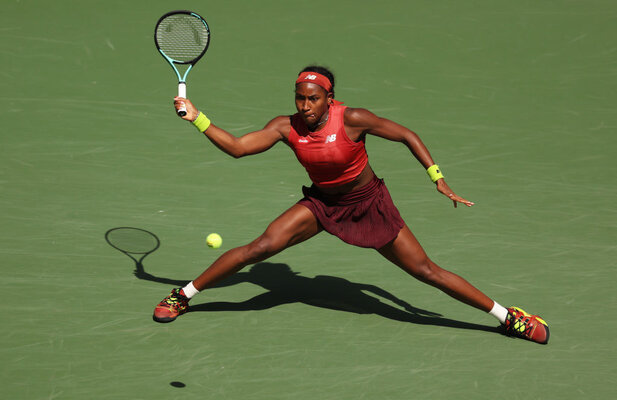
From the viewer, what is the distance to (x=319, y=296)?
661 centimetres

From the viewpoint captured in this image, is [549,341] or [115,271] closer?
[549,341]

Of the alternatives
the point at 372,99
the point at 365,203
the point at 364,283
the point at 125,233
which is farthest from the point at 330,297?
the point at 372,99

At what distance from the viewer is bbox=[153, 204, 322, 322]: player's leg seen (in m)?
5.87

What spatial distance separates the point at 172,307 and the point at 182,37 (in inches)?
79.9

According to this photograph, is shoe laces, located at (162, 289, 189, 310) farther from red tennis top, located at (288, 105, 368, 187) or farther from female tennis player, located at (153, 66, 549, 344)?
red tennis top, located at (288, 105, 368, 187)

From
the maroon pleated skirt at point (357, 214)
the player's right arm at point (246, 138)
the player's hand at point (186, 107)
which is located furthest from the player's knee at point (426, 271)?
the player's hand at point (186, 107)

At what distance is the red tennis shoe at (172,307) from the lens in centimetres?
601

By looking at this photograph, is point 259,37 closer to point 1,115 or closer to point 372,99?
point 372,99

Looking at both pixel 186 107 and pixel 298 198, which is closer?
pixel 186 107

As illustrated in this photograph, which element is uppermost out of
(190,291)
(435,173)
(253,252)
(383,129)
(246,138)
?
(383,129)

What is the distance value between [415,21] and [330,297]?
254 inches

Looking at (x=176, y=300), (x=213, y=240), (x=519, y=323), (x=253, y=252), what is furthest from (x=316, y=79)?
(x=519, y=323)

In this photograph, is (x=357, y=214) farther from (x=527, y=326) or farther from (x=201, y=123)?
(x=527, y=326)

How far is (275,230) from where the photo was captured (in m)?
5.88
